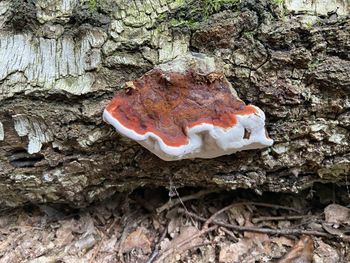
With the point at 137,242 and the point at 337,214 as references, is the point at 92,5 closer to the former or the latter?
the point at 137,242

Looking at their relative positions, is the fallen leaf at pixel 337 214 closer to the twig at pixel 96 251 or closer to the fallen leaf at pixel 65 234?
the twig at pixel 96 251

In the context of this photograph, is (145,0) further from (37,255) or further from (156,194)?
(37,255)

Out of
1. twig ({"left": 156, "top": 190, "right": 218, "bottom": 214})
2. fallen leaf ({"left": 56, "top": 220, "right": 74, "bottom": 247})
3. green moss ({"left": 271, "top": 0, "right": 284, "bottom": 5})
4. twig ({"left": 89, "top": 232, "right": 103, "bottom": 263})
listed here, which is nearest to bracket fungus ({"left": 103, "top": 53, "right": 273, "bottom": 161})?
green moss ({"left": 271, "top": 0, "right": 284, "bottom": 5})

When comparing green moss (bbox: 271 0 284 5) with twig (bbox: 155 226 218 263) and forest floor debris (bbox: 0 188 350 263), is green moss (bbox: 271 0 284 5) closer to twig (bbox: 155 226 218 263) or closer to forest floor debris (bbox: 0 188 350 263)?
forest floor debris (bbox: 0 188 350 263)

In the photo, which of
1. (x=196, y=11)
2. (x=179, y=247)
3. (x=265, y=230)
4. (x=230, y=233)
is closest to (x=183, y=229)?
(x=179, y=247)

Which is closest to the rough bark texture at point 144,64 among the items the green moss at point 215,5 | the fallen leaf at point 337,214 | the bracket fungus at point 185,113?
the green moss at point 215,5
